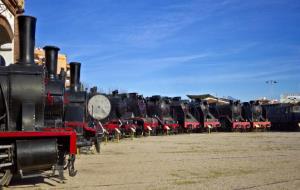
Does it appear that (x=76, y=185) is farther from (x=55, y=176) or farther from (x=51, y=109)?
(x=51, y=109)

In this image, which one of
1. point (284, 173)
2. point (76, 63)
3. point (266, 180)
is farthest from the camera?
→ point (76, 63)

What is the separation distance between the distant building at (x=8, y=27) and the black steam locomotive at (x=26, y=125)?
580 cm

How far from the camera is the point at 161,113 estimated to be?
122 ft

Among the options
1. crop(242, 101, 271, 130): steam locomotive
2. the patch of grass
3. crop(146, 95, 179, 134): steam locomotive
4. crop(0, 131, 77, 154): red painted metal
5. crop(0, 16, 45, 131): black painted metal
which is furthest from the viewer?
crop(242, 101, 271, 130): steam locomotive

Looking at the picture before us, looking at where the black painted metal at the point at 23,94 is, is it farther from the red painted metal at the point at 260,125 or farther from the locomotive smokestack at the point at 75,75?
the red painted metal at the point at 260,125

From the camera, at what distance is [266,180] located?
9969 millimetres

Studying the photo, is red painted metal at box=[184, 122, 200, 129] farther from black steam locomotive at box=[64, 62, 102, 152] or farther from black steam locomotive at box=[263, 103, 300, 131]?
black steam locomotive at box=[64, 62, 102, 152]

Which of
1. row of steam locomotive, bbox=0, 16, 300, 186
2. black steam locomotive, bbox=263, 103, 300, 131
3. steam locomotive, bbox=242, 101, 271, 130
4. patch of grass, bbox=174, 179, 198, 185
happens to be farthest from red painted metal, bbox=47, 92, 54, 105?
black steam locomotive, bbox=263, 103, 300, 131

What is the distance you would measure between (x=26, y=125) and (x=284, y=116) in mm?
42194

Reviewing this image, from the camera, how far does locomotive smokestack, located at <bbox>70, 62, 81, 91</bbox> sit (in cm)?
1578

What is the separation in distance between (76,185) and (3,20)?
8254 millimetres

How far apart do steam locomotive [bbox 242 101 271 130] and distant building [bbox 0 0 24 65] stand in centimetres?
3076

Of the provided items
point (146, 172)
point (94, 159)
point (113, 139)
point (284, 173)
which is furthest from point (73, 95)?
point (113, 139)

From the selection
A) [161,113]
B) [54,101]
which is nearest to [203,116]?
[161,113]
